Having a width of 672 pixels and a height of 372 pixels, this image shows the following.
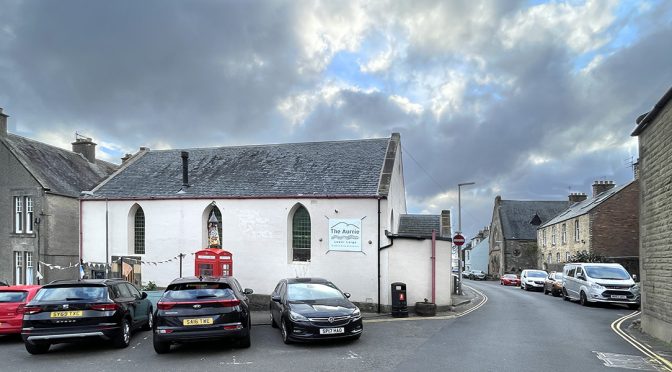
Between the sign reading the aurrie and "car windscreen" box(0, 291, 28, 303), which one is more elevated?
the sign reading the aurrie

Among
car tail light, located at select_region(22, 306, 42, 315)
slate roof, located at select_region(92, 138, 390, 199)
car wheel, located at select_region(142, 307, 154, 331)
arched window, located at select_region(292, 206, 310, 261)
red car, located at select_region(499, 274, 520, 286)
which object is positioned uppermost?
slate roof, located at select_region(92, 138, 390, 199)

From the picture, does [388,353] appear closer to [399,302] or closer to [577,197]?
[399,302]

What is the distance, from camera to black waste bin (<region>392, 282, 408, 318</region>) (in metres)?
15.9

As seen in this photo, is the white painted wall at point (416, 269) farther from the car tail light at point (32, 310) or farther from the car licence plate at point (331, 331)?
the car tail light at point (32, 310)

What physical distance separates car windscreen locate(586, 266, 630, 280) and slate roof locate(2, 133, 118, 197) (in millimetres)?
23856

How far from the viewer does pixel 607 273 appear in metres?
20.7

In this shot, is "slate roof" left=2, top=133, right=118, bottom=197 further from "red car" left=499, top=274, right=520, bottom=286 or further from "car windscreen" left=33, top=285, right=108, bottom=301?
"red car" left=499, top=274, right=520, bottom=286

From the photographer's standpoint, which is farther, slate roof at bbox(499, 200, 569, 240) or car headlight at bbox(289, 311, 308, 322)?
slate roof at bbox(499, 200, 569, 240)

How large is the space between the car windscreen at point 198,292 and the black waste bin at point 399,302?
23.6 ft

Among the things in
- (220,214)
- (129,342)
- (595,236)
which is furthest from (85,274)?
(595,236)

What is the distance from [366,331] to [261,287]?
721cm

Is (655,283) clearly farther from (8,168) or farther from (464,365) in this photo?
(8,168)

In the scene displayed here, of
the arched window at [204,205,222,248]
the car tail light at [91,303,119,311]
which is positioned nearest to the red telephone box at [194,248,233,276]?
the arched window at [204,205,222,248]

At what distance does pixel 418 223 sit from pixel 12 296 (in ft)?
54.3
